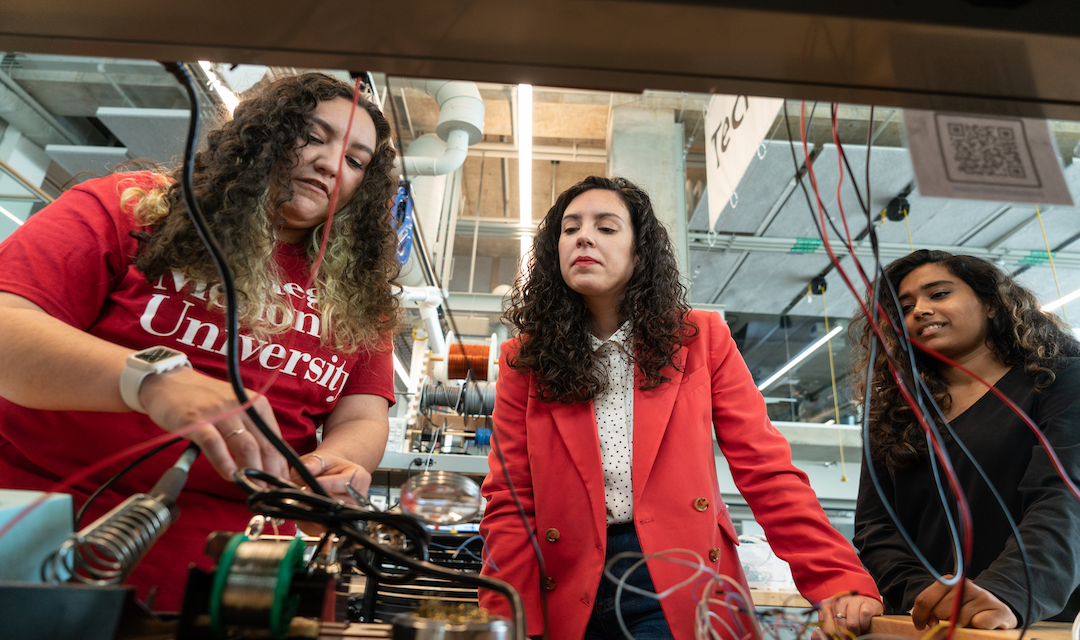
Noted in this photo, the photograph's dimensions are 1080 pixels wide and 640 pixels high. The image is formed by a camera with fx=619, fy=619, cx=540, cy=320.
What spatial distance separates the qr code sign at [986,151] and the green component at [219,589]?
1.86ft

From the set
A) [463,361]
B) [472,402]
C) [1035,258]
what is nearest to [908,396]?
[472,402]

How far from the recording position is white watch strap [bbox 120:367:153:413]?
0.55 metres

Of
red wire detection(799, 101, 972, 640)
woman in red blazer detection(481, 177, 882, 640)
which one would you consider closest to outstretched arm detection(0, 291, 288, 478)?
woman in red blazer detection(481, 177, 882, 640)

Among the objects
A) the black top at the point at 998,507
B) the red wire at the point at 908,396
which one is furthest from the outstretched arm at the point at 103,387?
the black top at the point at 998,507

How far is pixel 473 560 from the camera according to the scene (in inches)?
54.3

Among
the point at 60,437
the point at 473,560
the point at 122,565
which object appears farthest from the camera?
the point at 473,560

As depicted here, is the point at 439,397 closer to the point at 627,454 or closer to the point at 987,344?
the point at 627,454

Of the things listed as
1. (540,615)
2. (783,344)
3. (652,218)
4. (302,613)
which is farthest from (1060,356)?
(783,344)

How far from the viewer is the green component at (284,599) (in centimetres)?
38

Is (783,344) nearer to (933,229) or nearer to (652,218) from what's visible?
(933,229)

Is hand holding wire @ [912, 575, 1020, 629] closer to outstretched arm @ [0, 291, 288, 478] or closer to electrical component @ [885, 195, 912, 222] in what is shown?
outstretched arm @ [0, 291, 288, 478]

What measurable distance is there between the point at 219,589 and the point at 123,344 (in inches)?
22.8

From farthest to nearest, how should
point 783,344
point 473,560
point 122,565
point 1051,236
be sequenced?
point 783,344 < point 1051,236 < point 473,560 < point 122,565

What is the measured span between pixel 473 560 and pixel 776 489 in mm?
682
